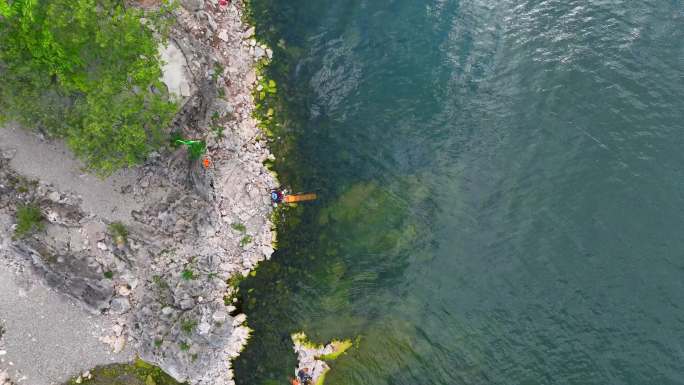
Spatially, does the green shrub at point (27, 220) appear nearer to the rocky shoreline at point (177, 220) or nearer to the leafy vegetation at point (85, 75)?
the rocky shoreline at point (177, 220)

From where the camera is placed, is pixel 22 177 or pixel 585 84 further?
pixel 585 84

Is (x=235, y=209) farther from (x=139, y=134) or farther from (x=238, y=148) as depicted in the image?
(x=139, y=134)

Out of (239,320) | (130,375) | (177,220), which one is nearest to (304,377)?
(239,320)

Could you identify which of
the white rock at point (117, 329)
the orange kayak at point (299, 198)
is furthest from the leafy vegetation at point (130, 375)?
the orange kayak at point (299, 198)

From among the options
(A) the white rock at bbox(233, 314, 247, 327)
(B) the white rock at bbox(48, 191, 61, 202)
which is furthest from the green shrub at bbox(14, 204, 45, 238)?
(A) the white rock at bbox(233, 314, 247, 327)

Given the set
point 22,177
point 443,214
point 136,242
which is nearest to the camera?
point 22,177

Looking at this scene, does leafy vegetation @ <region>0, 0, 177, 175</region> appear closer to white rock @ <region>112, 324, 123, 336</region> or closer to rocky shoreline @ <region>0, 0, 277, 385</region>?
rocky shoreline @ <region>0, 0, 277, 385</region>

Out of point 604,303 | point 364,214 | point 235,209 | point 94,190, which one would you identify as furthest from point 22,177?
point 604,303
